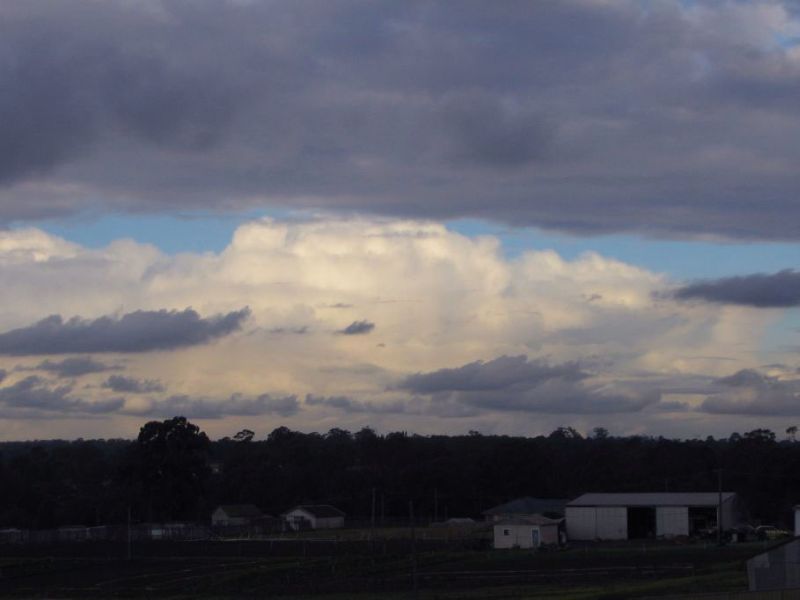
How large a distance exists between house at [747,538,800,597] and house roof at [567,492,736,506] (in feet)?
215

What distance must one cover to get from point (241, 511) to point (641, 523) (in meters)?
63.0

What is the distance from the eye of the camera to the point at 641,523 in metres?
117

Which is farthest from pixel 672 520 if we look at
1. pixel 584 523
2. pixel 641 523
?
pixel 584 523

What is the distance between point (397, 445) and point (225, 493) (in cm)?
2904

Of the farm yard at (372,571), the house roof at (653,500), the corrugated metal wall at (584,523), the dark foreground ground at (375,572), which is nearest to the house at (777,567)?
the dark foreground ground at (375,572)

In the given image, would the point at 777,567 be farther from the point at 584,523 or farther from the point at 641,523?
the point at 641,523

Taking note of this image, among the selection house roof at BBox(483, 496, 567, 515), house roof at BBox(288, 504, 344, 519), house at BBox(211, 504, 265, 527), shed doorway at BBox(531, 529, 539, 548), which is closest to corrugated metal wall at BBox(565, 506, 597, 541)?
house roof at BBox(483, 496, 567, 515)

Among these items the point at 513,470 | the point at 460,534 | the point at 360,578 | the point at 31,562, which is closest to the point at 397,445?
the point at 513,470

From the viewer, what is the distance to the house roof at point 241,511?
16000 cm

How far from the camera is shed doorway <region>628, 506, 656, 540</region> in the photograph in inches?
4562

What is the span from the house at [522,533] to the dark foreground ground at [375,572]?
7438 millimetres

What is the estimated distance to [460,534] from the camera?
118000 mm

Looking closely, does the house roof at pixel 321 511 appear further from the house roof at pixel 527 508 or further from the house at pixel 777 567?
the house at pixel 777 567

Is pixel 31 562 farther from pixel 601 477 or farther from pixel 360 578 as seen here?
pixel 601 477
